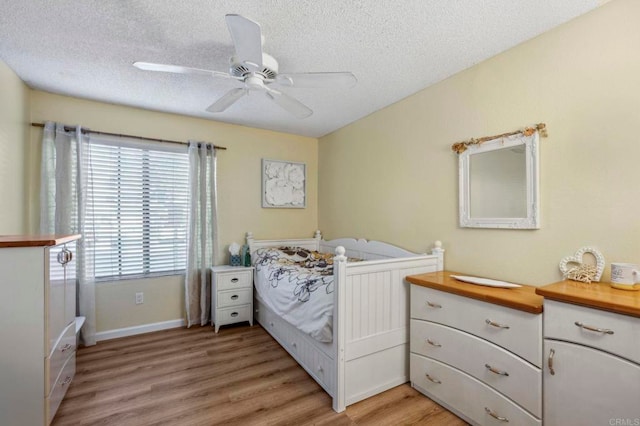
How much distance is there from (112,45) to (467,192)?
9.00 ft

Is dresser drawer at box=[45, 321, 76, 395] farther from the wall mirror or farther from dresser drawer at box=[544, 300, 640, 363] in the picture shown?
the wall mirror

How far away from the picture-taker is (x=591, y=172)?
156 centimetres

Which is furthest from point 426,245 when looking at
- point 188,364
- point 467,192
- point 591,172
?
point 188,364

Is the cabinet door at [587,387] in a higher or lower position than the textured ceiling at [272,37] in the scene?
lower

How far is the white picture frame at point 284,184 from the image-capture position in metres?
3.74

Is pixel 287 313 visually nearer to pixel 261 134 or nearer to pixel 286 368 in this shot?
pixel 286 368

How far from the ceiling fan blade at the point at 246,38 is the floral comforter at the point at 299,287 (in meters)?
1.49

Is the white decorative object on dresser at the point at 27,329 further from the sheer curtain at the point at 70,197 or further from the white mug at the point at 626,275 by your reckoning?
the white mug at the point at 626,275

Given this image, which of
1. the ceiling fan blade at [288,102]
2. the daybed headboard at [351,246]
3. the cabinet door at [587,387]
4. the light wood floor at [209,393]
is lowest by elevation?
the light wood floor at [209,393]

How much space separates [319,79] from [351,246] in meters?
2.11

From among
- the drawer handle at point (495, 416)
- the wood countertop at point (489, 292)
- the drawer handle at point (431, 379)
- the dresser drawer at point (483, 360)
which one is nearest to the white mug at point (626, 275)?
the wood countertop at point (489, 292)

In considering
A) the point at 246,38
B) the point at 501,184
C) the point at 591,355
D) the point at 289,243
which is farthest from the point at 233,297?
the point at 591,355

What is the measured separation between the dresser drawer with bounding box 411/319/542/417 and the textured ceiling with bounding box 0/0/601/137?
1884 millimetres

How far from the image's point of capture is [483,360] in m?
1.62
